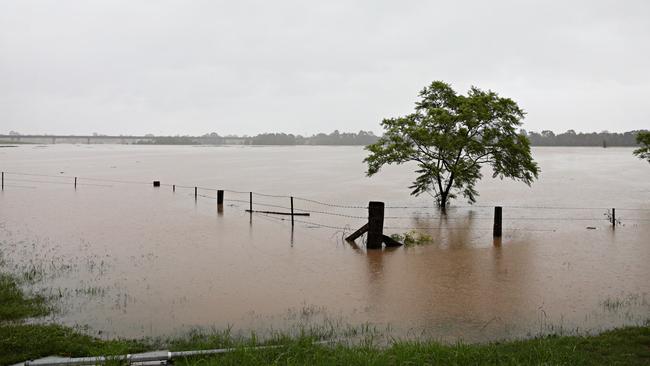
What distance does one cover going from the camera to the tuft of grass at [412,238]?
1952 centimetres

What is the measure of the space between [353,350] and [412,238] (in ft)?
40.7

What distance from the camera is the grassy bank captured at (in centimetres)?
719

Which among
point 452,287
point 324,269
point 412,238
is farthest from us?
point 412,238

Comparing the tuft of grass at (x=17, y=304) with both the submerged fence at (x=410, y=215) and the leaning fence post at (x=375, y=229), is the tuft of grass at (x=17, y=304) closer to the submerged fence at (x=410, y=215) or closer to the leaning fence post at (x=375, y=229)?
the leaning fence post at (x=375, y=229)

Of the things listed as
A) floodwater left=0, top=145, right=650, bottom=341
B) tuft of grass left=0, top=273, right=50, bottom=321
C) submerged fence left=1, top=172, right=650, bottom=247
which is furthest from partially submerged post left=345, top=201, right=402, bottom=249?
tuft of grass left=0, top=273, right=50, bottom=321

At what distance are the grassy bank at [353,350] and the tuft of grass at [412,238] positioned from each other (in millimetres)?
10757

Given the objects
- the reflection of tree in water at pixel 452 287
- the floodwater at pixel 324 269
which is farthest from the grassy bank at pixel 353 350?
the reflection of tree in water at pixel 452 287

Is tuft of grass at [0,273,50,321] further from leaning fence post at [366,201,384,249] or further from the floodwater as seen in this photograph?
leaning fence post at [366,201,384,249]

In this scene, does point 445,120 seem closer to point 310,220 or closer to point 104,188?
point 310,220

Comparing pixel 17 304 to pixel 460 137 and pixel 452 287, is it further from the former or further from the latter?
pixel 460 137

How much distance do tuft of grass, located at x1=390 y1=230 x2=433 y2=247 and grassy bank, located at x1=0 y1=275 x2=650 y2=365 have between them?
424 inches

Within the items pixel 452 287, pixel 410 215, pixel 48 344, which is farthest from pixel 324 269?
pixel 410 215

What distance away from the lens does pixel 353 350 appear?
7.80m

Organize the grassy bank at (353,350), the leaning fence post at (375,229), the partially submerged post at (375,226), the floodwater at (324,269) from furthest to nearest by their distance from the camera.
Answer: the leaning fence post at (375,229) < the partially submerged post at (375,226) < the floodwater at (324,269) < the grassy bank at (353,350)
